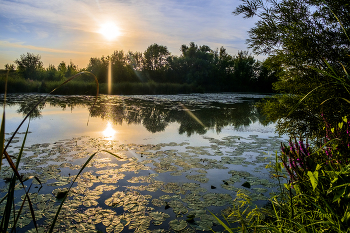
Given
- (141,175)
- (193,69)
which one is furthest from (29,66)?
(141,175)

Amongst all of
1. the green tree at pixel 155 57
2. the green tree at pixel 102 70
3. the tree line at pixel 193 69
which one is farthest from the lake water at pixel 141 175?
the green tree at pixel 155 57

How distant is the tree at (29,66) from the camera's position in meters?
31.5

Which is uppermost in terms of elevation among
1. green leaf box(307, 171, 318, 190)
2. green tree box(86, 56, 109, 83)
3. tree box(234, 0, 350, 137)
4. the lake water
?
green tree box(86, 56, 109, 83)

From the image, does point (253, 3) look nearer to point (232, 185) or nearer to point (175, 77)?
point (232, 185)

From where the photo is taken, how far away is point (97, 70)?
105 ft

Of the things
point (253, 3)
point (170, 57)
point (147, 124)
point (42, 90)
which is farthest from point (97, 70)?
point (253, 3)

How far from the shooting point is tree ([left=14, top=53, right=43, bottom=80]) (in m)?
31.5

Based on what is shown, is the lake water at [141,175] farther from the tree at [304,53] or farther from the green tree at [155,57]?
the green tree at [155,57]

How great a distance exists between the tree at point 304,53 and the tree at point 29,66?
33.3 m

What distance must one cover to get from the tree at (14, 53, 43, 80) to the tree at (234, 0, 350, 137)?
109ft

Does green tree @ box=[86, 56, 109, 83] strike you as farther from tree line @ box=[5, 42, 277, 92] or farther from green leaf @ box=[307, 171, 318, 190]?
green leaf @ box=[307, 171, 318, 190]

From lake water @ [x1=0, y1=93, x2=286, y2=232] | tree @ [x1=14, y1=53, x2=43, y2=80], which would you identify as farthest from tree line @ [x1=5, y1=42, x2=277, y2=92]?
lake water @ [x1=0, y1=93, x2=286, y2=232]

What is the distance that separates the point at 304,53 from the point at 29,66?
38871 mm

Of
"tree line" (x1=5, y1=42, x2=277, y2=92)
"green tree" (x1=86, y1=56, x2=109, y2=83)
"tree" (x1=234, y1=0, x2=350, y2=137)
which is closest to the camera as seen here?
"tree" (x1=234, y1=0, x2=350, y2=137)
